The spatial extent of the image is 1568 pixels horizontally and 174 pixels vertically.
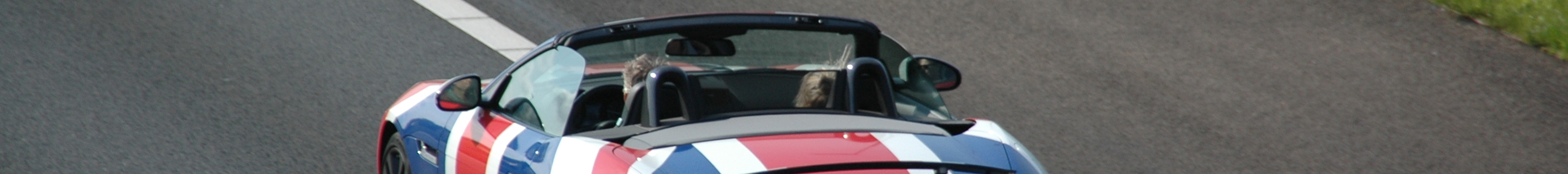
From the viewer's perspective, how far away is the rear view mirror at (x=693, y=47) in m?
4.91

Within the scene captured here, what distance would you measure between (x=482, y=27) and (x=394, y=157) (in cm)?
330

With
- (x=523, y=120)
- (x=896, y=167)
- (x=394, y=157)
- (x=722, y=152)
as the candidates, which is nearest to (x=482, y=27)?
(x=394, y=157)

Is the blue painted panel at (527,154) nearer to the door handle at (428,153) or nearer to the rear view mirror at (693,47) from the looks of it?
the door handle at (428,153)

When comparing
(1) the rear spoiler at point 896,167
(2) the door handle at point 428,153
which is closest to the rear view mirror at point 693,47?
(2) the door handle at point 428,153

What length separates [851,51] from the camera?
16.9ft

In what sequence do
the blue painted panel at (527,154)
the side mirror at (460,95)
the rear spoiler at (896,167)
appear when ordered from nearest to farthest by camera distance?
the rear spoiler at (896,167) < the blue painted panel at (527,154) < the side mirror at (460,95)

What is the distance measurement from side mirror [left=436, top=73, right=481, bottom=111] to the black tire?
53 centimetres

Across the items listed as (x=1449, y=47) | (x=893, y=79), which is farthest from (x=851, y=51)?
(x=1449, y=47)

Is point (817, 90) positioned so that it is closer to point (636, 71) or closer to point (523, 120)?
point (636, 71)

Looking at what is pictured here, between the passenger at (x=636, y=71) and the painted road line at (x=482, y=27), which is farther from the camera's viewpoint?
the painted road line at (x=482, y=27)

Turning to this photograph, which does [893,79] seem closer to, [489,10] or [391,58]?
[391,58]

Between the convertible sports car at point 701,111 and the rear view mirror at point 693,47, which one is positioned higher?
the rear view mirror at point 693,47

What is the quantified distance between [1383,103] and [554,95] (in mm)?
4926

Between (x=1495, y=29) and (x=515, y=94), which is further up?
(x=515, y=94)
